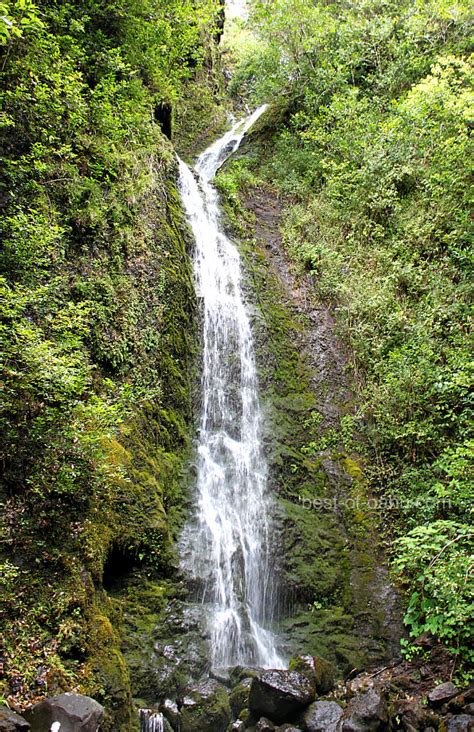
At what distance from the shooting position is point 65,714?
331 centimetres

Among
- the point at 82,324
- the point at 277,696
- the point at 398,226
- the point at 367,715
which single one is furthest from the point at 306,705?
the point at 398,226

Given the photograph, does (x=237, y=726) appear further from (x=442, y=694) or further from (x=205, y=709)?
(x=442, y=694)

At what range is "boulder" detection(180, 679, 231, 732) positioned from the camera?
199 inches

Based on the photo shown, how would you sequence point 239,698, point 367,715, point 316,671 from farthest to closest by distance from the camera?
point 316,671, point 239,698, point 367,715

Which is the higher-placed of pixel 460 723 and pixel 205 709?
pixel 205 709

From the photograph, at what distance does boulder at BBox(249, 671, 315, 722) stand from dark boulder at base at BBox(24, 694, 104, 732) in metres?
2.50

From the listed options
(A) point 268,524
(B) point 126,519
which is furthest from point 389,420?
(B) point 126,519

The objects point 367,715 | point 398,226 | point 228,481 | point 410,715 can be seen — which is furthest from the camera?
point 398,226

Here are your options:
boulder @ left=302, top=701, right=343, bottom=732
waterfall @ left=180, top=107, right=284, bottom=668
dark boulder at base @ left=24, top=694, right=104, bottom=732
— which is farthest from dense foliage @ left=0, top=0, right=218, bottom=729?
boulder @ left=302, top=701, right=343, bottom=732

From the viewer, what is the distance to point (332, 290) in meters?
11.1

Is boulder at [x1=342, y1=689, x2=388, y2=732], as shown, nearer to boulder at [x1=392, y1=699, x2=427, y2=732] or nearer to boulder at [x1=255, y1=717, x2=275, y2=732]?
boulder at [x1=392, y1=699, x2=427, y2=732]

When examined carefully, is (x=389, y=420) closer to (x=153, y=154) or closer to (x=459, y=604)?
(x=459, y=604)

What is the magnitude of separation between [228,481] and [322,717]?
373 cm

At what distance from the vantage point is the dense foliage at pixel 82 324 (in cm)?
432
